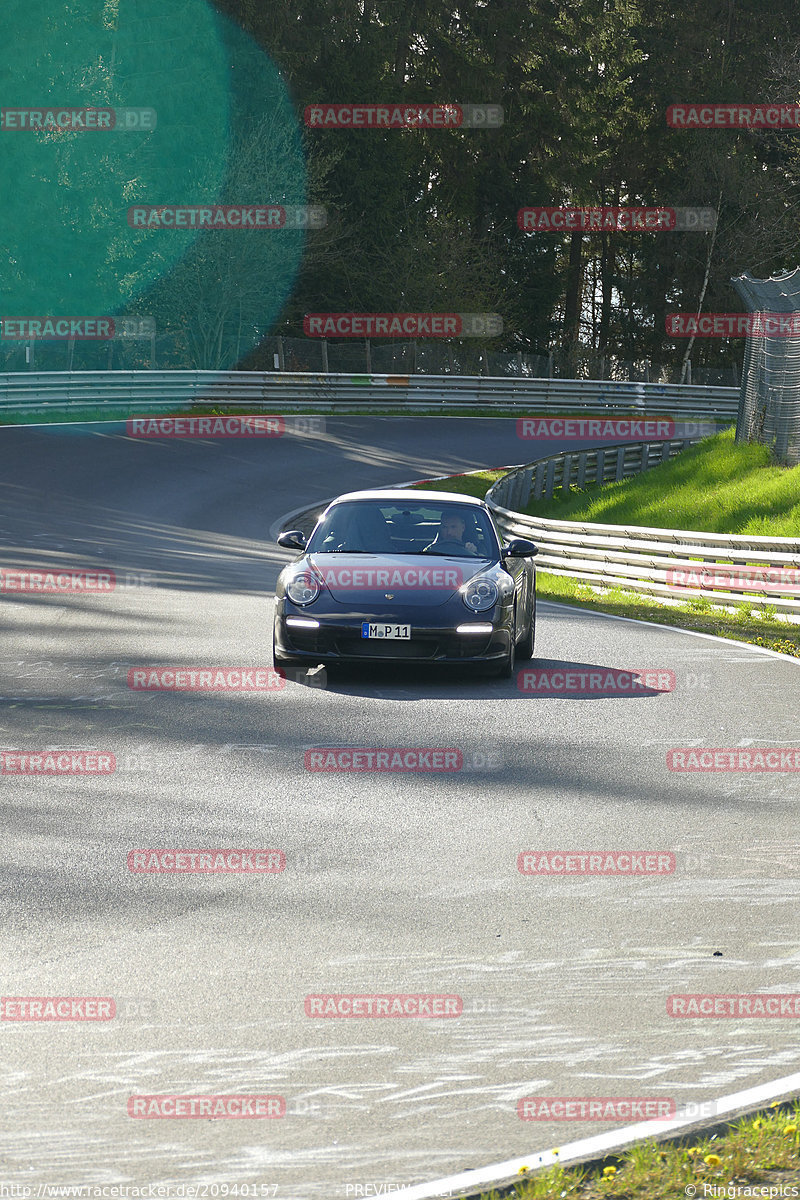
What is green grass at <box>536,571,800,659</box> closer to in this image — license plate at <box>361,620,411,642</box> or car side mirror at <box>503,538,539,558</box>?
car side mirror at <box>503,538,539,558</box>

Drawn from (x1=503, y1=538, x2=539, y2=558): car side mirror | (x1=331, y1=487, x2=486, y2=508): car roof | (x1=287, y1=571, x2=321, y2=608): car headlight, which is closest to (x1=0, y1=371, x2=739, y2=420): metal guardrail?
(x1=331, y1=487, x2=486, y2=508): car roof

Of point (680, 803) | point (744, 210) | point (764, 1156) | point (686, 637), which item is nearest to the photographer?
point (764, 1156)

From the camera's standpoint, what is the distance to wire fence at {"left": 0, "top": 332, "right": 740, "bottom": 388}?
39625 millimetres

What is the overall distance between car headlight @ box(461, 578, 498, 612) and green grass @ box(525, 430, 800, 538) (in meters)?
11.3

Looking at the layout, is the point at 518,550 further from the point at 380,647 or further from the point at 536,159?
the point at 536,159

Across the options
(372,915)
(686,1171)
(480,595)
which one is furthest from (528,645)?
(686,1171)

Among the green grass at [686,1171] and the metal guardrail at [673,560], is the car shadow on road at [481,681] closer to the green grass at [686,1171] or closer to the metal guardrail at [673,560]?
the metal guardrail at [673,560]

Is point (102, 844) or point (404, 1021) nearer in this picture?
point (404, 1021)

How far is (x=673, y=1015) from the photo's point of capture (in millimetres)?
4914

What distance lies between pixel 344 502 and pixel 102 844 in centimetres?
638

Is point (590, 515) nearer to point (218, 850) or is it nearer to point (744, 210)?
point (218, 850)

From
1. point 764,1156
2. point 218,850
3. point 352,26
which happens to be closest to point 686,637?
point 218,850

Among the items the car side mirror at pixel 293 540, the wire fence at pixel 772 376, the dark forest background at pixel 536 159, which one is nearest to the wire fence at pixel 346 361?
the dark forest background at pixel 536 159

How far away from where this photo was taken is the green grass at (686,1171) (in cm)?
A: 362
